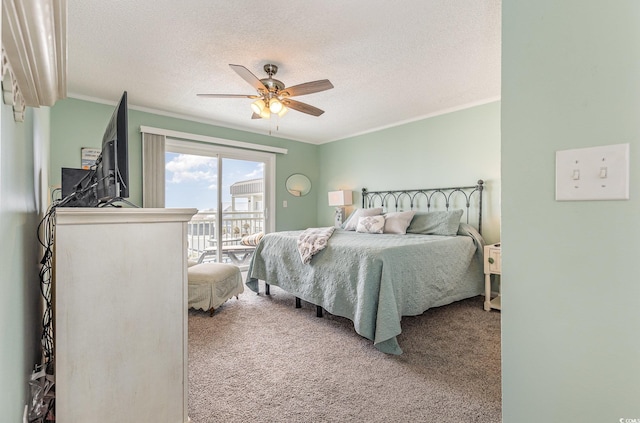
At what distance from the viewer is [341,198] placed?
4.96m

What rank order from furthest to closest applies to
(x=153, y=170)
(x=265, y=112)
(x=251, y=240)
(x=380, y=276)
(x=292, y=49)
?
(x=251, y=240) < (x=153, y=170) < (x=265, y=112) < (x=292, y=49) < (x=380, y=276)

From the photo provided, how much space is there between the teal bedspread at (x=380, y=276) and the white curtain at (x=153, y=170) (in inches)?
69.3

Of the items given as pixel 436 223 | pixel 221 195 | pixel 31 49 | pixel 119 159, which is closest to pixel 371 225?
pixel 436 223

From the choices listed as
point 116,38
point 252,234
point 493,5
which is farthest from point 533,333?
point 252,234

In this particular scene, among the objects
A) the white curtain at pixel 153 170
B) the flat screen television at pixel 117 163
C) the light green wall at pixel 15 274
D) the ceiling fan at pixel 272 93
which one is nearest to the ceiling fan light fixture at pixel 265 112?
the ceiling fan at pixel 272 93

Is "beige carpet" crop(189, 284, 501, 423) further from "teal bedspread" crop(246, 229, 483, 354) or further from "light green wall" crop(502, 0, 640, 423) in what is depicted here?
"light green wall" crop(502, 0, 640, 423)

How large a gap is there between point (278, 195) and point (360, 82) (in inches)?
106

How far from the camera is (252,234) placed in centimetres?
499

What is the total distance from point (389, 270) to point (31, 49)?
2064 mm

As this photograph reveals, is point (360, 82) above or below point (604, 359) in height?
above

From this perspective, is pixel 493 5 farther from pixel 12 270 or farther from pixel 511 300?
pixel 12 270

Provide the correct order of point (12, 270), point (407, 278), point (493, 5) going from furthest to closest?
point (407, 278)
point (493, 5)
point (12, 270)

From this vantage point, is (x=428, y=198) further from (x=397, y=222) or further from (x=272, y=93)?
(x=272, y=93)

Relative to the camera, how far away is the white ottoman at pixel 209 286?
279 centimetres
